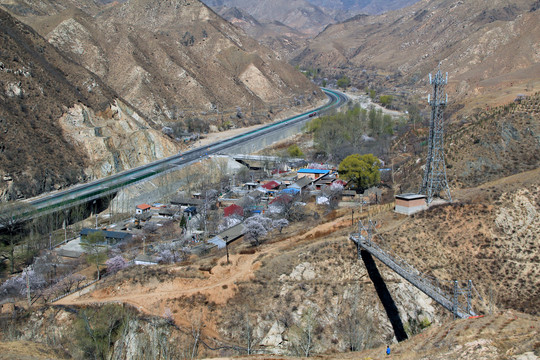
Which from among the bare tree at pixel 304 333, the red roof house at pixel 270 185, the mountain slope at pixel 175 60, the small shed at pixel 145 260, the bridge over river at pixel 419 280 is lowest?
the bare tree at pixel 304 333

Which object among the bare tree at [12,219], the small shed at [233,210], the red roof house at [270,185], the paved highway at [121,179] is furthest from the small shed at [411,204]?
the paved highway at [121,179]

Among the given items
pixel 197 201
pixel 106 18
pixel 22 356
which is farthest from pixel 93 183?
pixel 106 18

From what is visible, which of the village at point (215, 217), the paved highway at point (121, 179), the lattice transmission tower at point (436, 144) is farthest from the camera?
the paved highway at point (121, 179)

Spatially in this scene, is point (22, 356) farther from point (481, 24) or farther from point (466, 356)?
point (481, 24)

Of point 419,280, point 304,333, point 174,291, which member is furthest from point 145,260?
point 419,280

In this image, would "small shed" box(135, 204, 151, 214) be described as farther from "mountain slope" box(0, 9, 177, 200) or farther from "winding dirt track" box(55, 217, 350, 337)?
"winding dirt track" box(55, 217, 350, 337)

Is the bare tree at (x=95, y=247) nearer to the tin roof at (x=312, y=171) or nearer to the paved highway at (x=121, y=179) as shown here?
the paved highway at (x=121, y=179)

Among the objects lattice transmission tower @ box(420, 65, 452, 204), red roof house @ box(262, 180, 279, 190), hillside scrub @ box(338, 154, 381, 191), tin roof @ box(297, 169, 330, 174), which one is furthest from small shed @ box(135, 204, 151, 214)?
lattice transmission tower @ box(420, 65, 452, 204)
